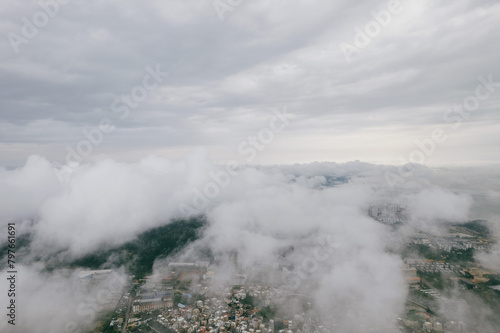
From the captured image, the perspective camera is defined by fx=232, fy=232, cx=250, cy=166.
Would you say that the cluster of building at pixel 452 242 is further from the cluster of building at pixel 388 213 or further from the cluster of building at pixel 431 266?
the cluster of building at pixel 388 213

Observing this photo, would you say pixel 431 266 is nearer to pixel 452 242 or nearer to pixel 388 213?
pixel 452 242

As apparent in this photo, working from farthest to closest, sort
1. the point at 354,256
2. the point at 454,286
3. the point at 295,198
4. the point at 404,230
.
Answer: the point at 295,198, the point at 404,230, the point at 354,256, the point at 454,286

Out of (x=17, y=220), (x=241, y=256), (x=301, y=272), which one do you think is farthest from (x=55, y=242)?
(x=301, y=272)

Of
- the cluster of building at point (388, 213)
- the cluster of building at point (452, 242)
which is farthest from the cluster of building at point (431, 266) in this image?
the cluster of building at point (388, 213)

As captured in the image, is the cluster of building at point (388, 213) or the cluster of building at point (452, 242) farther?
the cluster of building at point (388, 213)

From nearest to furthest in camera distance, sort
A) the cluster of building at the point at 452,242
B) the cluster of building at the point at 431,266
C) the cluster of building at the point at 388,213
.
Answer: the cluster of building at the point at 431,266, the cluster of building at the point at 452,242, the cluster of building at the point at 388,213

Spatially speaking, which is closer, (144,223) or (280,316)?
(280,316)

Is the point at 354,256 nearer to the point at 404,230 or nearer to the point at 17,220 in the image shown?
the point at 404,230

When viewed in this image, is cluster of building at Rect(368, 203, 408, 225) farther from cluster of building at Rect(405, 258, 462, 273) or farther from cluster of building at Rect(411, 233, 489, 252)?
cluster of building at Rect(405, 258, 462, 273)

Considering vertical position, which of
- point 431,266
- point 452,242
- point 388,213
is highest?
point 388,213

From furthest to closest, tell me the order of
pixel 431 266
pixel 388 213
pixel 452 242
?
1. pixel 388 213
2. pixel 452 242
3. pixel 431 266

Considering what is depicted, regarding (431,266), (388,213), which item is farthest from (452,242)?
(388,213)
